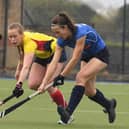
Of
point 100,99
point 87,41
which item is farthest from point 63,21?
point 100,99

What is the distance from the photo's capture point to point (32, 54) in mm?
8547

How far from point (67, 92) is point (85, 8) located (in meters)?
9.69

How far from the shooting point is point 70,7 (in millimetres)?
24469

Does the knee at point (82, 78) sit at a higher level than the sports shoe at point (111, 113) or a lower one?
higher

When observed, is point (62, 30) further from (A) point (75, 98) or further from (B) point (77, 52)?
(A) point (75, 98)

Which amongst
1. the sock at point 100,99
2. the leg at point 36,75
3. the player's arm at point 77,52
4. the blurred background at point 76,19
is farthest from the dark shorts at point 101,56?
the blurred background at point 76,19

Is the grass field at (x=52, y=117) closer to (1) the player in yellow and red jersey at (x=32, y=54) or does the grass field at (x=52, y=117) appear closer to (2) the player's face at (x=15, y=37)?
(1) the player in yellow and red jersey at (x=32, y=54)

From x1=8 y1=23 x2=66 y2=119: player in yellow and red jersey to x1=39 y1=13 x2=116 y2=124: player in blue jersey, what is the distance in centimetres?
31

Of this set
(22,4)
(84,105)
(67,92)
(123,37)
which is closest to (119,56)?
(123,37)

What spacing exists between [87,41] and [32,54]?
0.71 m

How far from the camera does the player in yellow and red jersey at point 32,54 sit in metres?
8.50

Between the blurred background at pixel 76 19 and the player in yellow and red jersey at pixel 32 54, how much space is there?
46.9 ft

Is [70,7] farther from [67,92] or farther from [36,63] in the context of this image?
[36,63]

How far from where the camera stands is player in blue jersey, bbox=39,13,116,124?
8.31 meters
